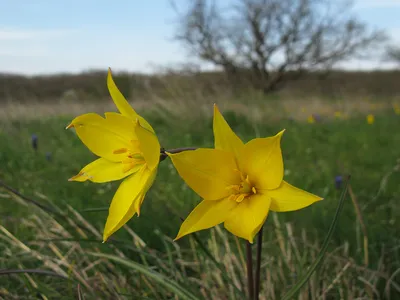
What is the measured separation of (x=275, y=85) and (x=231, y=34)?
3952mm

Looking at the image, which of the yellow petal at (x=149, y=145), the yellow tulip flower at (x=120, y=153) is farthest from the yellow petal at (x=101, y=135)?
the yellow petal at (x=149, y=145)

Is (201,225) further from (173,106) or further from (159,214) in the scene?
(173,106)

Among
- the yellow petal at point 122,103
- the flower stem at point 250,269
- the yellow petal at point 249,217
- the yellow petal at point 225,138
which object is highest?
the yellow petal at point 122,103

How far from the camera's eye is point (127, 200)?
676mm

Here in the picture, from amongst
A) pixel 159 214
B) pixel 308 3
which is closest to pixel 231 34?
pixel 308 3

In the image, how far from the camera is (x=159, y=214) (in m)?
1.92

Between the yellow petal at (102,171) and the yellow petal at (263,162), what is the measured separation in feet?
0.71

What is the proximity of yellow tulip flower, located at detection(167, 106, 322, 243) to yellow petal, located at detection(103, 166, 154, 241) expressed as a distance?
0.07m

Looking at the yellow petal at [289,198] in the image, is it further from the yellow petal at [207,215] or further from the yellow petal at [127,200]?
the yellow petal at [127,200]

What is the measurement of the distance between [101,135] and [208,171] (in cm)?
22

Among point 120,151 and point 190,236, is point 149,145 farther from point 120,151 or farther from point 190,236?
point 190,236

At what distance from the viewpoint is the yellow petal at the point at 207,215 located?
0.61 meters

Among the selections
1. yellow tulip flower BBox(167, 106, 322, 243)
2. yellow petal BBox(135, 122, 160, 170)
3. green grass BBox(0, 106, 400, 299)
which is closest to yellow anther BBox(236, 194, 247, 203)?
yellow tulip flower BBox(167, 106, 322, 243)

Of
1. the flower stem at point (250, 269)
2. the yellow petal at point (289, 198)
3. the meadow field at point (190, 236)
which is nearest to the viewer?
the yellow petal at point (289, 198)
